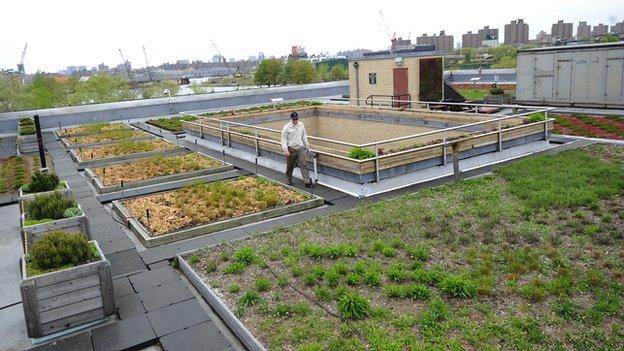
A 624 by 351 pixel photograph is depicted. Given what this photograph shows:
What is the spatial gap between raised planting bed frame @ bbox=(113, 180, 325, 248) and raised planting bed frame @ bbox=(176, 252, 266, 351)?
42.7 inches

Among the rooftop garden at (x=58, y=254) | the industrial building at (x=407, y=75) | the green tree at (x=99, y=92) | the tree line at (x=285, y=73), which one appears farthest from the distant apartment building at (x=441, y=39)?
the rooftop garden at (x=58, y=254)

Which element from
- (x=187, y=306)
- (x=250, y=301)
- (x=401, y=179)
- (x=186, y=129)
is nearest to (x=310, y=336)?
(x=250, y=301)

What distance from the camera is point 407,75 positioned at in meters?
24.7

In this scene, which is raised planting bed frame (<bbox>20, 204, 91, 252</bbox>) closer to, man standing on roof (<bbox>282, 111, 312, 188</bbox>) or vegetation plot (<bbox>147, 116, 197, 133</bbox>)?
man standing on roof (<bbox>282, 111, 312, 188</bbox>)

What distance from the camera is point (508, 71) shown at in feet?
121

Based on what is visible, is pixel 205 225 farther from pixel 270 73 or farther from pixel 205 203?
pixel 270 73

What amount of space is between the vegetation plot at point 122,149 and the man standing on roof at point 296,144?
771 centimetres

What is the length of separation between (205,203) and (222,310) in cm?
484

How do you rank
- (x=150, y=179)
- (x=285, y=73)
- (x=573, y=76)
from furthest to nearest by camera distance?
(x=285, y=73) < (x=573, y=76) < (x=150, y=179)

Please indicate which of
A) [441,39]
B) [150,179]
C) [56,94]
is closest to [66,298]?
[150,179]

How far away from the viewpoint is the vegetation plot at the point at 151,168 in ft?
46.9

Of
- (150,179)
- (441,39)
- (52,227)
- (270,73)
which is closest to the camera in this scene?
(52,227)

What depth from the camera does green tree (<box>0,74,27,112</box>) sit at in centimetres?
4141

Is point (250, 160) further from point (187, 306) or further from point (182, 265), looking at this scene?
point (187, 306)
